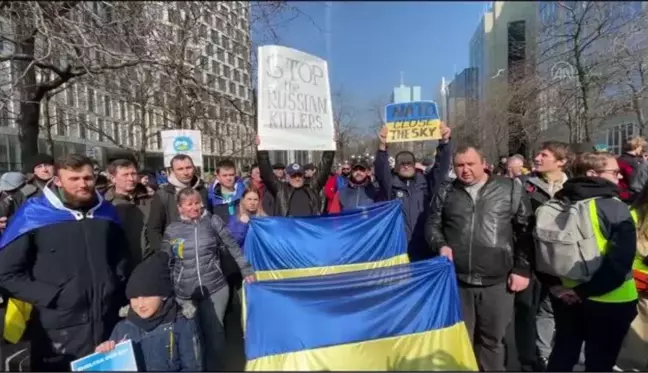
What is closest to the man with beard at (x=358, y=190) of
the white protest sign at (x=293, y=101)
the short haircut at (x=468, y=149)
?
the white protest sign at (x=293, y=101)

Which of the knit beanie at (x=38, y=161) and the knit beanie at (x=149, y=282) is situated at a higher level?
the knit beanie at (x=38, y=161)

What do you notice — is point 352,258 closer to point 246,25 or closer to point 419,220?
point 419,220

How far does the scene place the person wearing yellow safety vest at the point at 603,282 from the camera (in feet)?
10.4

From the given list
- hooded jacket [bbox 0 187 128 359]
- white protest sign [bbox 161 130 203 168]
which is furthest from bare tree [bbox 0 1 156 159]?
white protest sign [bbox 161 130 203 168]

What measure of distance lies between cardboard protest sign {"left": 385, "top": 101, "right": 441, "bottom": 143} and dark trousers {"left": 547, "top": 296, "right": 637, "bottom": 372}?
Answer: 276 cm

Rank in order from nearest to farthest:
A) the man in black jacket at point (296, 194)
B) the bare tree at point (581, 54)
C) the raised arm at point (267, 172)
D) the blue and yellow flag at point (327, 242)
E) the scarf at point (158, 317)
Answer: the scarf at point (158, 317)
the raised arm at point (267, 172)
the blue and yellow flag at point (327, 242)
the man in black jacket at point (296, 194)
the bare tree at point (581, 54)

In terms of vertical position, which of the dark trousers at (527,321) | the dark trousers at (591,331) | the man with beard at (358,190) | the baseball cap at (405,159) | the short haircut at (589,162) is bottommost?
the dark trousers at (527,321)

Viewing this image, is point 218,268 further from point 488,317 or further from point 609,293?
point 609,293

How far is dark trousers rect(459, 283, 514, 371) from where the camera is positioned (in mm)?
3729

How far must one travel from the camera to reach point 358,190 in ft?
23.0

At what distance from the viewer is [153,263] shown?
132 inches

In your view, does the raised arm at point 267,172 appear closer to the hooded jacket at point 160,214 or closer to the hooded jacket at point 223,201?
the hooded jacket at point 223,201

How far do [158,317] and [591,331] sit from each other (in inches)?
111

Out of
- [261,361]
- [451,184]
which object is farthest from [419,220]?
[261,361]
